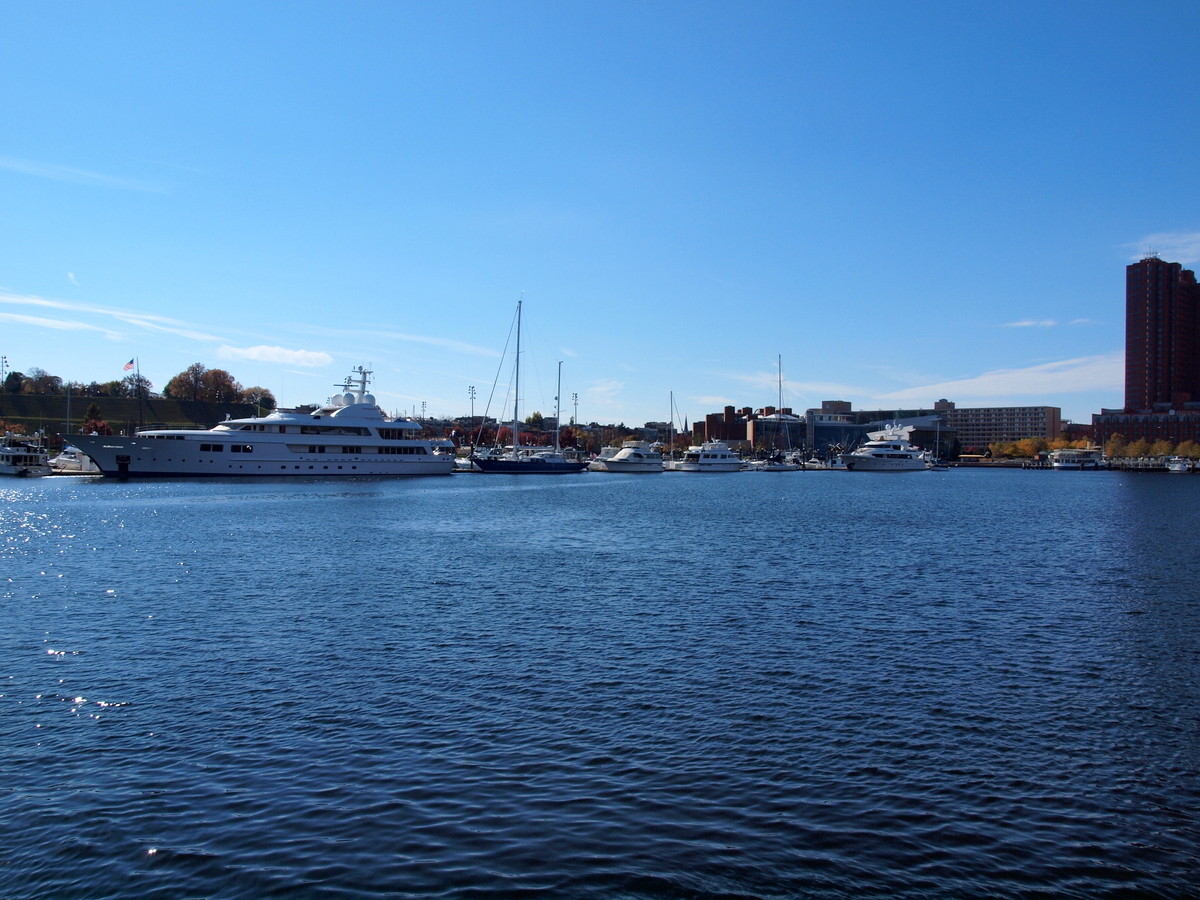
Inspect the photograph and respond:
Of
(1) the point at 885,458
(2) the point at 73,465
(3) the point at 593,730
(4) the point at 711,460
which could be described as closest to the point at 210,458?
(2) the point at 73,465

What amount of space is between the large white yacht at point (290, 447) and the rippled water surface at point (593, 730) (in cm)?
7452

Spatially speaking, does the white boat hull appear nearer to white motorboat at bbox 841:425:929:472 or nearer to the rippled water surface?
the rippled water surface

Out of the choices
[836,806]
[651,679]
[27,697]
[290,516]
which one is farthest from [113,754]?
[290,516]

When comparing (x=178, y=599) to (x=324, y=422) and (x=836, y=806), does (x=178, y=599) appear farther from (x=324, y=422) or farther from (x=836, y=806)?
(x=324, y=422)

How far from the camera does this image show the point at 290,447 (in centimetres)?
11312

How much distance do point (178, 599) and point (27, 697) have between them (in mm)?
11234

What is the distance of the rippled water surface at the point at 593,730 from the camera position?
1156 centimetres

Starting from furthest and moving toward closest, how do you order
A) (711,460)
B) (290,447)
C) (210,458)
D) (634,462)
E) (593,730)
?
(711,460), (634,462), (290,447), (210,458), (593,730)

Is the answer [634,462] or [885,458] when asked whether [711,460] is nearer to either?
[634,462]

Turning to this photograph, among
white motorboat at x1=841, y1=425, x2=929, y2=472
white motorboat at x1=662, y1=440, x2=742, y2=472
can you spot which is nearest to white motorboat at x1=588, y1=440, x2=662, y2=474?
white motorboat at x1=662, y1=440, x2=742, y2=472

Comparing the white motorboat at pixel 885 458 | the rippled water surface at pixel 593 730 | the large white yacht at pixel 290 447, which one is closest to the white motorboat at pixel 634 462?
the large white yacht at pixel 290 447

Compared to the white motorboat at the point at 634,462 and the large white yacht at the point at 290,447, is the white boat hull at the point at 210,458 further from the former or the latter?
the white motorboat at the point at 634,462

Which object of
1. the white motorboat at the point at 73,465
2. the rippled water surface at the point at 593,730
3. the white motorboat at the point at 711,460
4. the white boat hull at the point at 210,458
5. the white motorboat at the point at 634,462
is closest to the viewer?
the rippled water surface at the point at 593,730

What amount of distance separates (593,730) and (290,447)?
106248 mm
